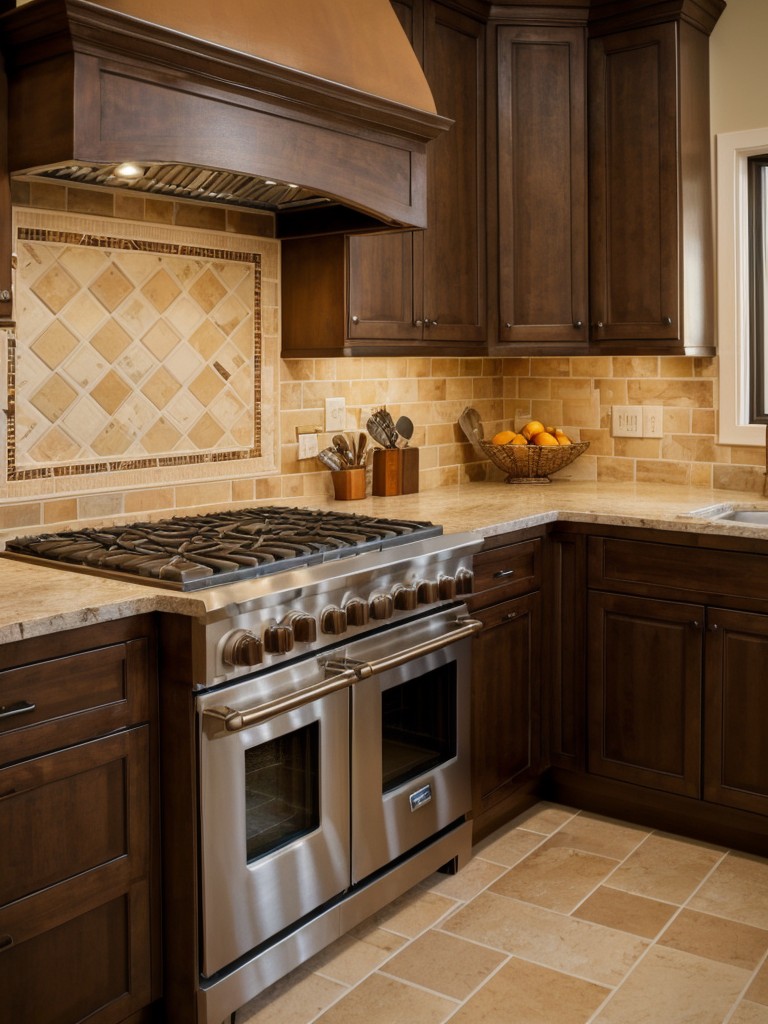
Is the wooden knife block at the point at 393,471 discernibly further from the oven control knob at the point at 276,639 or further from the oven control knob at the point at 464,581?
the oven control knob at the point at 276,639

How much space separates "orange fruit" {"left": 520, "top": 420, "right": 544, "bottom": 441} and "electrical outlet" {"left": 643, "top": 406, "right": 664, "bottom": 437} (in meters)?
0.39

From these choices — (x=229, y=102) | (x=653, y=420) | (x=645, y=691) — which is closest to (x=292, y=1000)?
(x=645, y=691)

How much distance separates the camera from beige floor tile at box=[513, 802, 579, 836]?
131 inches

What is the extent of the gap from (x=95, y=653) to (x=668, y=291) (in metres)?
2.42

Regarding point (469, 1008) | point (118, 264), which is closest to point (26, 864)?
point (469, 1008)

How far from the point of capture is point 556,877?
2998 millimetres

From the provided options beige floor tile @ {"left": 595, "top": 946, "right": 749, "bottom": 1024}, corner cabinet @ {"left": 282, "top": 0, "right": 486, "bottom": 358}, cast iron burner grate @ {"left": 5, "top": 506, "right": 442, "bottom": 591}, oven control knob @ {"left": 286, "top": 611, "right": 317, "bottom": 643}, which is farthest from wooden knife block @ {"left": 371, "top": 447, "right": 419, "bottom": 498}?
beige floor tile @ {"left": 595, "top": 946, "right": 749, "bottom": 1024}

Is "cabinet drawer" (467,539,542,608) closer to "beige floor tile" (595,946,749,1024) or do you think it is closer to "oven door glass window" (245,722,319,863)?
"oven door glass window" (245,722,319,863)

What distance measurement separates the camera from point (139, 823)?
217 centimetres

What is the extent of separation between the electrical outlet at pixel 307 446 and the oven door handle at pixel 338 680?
870 millimetres

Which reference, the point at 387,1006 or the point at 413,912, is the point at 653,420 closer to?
the point at 413,912

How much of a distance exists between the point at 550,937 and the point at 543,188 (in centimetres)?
246

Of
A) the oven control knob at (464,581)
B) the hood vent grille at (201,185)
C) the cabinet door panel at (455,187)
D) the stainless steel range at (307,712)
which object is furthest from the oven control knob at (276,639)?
the cabinet door panel at (455,187)

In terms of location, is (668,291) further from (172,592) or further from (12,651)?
(12,651)
